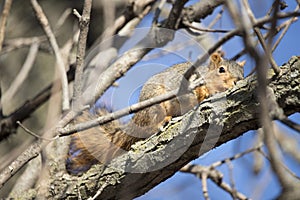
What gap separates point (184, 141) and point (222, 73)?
0.65 meters

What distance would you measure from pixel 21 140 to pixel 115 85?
0.90 metres

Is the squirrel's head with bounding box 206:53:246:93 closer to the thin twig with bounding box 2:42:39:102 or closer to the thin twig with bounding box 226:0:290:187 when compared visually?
the thin twig with bounding box 2:42:39:102

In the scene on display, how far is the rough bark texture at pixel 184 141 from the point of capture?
1178 millimetres

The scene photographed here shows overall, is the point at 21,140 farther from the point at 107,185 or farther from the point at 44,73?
the point at 107,185

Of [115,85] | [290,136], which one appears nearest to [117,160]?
[115,85]

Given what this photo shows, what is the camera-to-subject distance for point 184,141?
1279 mm

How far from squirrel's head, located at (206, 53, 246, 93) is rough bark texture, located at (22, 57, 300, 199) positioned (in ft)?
1.77

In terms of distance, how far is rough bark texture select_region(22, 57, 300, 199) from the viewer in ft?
3.86

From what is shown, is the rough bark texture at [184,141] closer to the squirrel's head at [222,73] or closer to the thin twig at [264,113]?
the squirrel's head at [222,73]

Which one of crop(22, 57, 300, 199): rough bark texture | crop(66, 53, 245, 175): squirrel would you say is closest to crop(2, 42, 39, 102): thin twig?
crop(66, 53, 245, 175): squirrel

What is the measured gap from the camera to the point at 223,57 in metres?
2.07

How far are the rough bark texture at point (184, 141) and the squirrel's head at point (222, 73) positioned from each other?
540 mm

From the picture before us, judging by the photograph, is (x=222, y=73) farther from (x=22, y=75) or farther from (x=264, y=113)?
(x=264, y=113)

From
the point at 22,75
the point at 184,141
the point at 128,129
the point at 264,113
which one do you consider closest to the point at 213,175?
the point at 128,129
